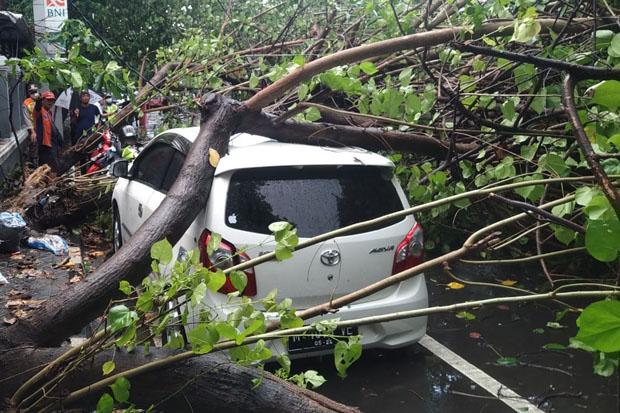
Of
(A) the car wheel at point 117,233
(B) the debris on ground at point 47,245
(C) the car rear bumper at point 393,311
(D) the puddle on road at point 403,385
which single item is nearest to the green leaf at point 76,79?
(C) the car rear bumper at point 393,311

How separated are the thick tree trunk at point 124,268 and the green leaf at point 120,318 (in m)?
0.90

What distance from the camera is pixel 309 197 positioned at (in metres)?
4.88

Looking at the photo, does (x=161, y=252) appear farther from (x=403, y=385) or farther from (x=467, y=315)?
(x=467, y=315)

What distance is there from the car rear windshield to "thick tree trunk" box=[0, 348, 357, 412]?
5.70 feet

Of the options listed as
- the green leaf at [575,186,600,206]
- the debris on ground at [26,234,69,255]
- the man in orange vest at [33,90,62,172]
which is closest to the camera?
the green leaf at [575,186,600,206]

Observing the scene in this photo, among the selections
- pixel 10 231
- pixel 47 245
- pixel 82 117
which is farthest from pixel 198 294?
pixel 82 117

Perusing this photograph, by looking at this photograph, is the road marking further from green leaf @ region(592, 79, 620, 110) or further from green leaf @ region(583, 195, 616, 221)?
green leaf @ region(592, 79, 620, 110)

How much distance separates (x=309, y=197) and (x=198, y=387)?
2.12 meters

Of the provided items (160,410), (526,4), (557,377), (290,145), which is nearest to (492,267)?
(557,377)

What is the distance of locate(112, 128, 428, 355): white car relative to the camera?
4.65 meters

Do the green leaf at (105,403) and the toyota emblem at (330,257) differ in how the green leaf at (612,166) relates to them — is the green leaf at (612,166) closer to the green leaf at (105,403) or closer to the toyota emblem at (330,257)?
the green leaf at (105,403)

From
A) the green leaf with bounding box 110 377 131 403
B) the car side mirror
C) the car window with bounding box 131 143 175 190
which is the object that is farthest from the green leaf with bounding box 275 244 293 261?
the car side mirror

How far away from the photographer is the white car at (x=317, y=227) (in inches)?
183

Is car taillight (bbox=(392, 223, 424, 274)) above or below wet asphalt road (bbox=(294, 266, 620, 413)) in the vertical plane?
above
